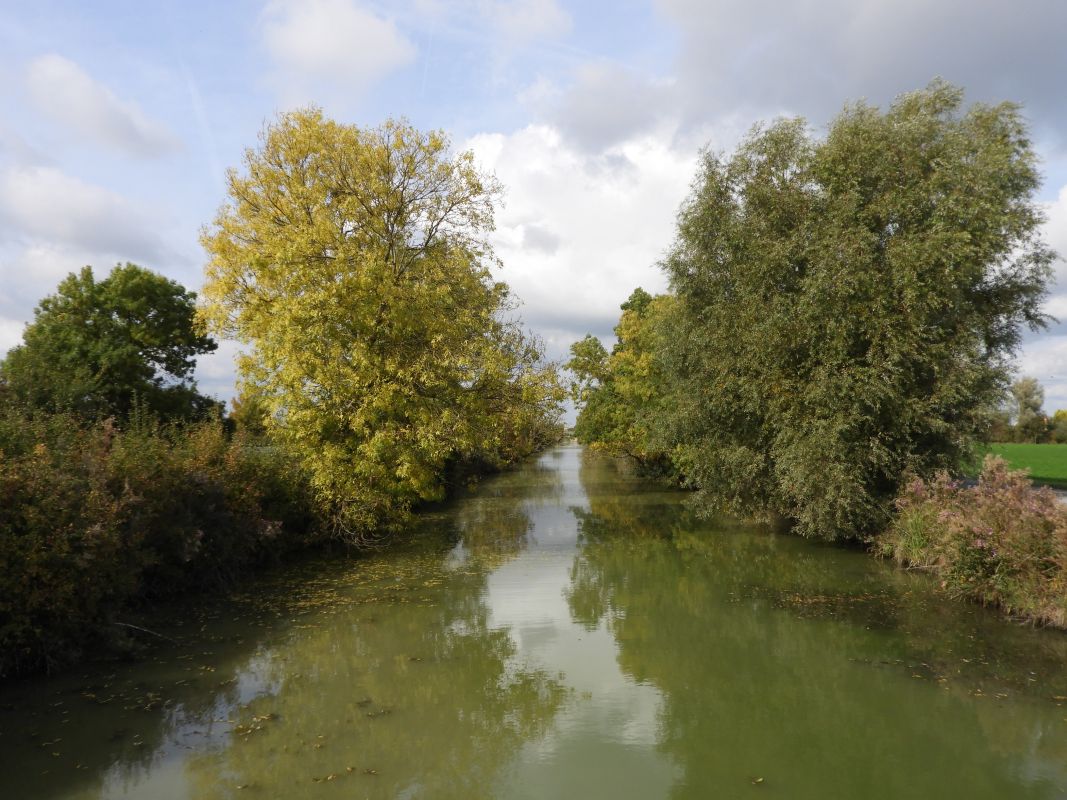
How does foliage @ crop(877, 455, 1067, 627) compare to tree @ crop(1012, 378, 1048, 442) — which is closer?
foliage @ crop(877, 455, 1067, 627)

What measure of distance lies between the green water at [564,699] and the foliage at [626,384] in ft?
53.5

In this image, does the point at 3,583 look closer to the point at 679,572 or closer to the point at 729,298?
the point at 679,572

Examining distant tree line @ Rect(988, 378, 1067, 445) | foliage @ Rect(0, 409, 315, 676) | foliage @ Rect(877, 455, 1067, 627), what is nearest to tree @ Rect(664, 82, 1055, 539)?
foliage @ Rect(877, 455, 1067, 627)

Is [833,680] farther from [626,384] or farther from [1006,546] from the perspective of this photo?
[626,384]

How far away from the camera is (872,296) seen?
16.3 meters

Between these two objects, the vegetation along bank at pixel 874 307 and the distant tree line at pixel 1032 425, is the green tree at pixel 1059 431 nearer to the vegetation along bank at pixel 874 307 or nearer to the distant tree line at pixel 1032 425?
the distant tree line at pixel 1032 425

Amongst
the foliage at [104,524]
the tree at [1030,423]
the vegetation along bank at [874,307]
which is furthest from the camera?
the tree at [1030,423]

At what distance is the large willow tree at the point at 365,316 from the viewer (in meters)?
17.4

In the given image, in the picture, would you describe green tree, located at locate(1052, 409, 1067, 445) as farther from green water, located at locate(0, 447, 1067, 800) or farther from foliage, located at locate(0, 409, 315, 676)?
foliage, located at locate(0, 409, 315, 676)

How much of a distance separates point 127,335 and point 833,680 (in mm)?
41154

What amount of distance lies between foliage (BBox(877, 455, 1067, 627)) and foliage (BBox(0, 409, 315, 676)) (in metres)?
13.9

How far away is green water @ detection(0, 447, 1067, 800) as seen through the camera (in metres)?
6.50

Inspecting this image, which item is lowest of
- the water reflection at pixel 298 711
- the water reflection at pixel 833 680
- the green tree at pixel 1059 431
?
the water reflection at pixel 298 711

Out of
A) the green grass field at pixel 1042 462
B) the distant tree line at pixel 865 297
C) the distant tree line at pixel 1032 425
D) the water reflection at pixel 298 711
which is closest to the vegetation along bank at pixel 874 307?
the distant tree line at pixel 865 297
